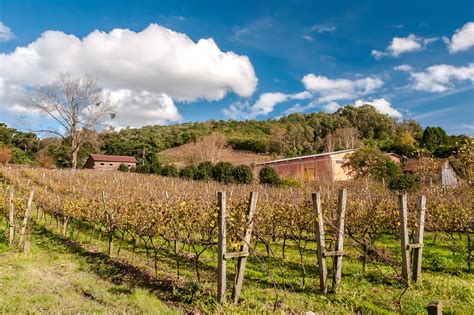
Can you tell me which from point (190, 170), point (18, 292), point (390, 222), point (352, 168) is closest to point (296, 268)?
point (390, 222)

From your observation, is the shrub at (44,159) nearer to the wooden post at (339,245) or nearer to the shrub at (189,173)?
the shrub at (189,173)

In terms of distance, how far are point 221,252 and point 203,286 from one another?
1.08m

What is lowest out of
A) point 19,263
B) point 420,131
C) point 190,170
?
point 19,263

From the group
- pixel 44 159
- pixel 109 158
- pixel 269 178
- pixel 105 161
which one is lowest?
pixel 269 178

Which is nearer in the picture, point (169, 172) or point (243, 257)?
point (243, 257)

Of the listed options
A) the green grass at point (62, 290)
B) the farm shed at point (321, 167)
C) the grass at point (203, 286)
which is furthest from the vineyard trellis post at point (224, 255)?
the farm shed at point (321, 167)

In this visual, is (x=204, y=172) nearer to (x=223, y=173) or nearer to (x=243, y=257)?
(x=223, y=173)

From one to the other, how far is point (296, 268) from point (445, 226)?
4.13 meters

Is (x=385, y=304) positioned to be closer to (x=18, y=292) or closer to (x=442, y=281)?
(x=442, y=281)

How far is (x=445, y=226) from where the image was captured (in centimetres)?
834

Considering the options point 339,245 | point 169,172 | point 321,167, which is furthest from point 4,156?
point 339,245

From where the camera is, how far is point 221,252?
5176 mm

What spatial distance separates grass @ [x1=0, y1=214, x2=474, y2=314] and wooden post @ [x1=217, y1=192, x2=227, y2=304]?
0.20 meters

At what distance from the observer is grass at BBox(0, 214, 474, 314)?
16.5 feet
